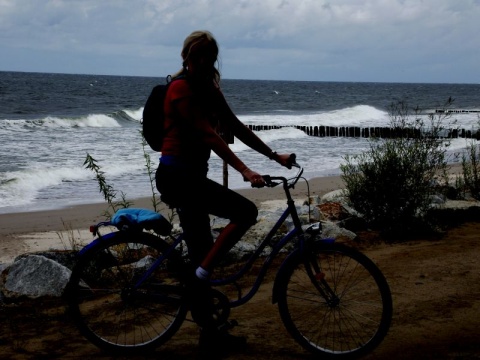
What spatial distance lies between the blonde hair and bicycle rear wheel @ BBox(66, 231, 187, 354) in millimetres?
1202

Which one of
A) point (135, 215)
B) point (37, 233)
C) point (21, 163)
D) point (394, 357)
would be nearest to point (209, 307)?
point (135, 215)

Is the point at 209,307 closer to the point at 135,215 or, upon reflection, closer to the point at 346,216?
the point at 135,215

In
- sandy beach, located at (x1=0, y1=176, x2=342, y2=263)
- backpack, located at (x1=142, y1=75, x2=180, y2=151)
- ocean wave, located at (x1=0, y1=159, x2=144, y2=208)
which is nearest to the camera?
backpack, located at (x1=142, y1=75, x2=180, y2=151)

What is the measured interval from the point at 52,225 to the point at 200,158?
336 inches

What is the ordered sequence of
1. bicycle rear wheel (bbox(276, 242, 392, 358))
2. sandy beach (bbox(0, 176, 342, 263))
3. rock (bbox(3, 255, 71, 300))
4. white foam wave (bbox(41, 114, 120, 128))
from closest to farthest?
bicycle rear wheel (bbox(276, 242, 392, 358)) → rock (bbox(3, 255, 71, 300)) → sandy beach (bbox(0, 176, 342, 263)) → white foam wave (bbox(41, 114, 120, 128))

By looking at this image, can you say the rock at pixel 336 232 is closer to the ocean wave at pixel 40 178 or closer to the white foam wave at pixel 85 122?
the ocean wave at pixel 40 178

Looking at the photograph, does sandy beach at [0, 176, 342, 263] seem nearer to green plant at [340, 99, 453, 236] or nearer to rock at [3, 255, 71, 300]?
rock at [3, 255, 71, 300]

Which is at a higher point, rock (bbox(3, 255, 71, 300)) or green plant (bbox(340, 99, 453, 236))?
green plant (bbox(340, 99, 453, 236))

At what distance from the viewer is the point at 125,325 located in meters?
4.73

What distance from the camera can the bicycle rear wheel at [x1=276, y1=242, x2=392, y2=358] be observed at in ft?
13.7

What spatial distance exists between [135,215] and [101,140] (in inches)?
992

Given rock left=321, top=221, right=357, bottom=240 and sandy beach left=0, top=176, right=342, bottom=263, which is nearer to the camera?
rock left=321, top=221, right=357, bottom=240

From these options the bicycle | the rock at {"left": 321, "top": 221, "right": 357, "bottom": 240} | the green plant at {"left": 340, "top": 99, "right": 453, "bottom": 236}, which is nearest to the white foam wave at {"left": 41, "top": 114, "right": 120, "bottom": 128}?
the green plant at {"left": 340, "top": 99, "right": 453, "bottom": 236}

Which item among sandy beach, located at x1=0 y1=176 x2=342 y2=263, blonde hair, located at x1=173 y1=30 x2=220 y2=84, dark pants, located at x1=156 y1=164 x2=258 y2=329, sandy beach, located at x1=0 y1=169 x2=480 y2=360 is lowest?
sandy beach, located at x1=0 y1=176 x2=342 y2=263
